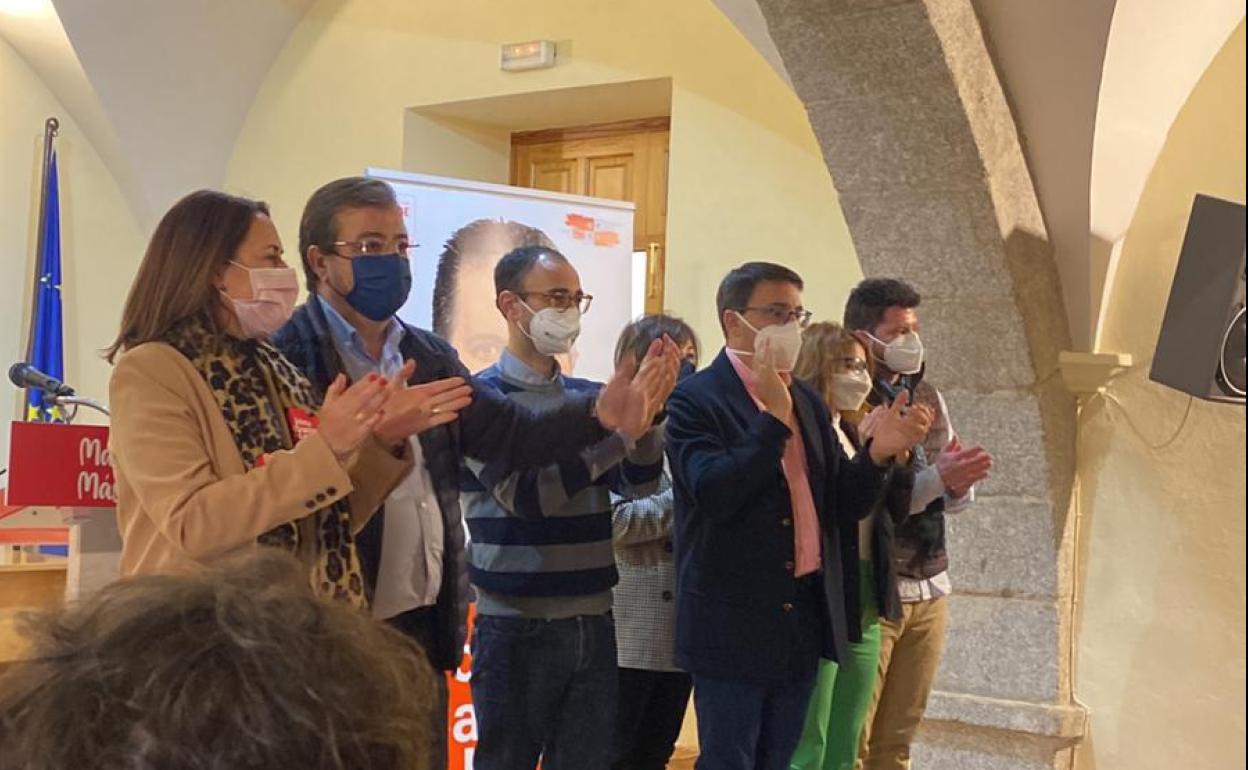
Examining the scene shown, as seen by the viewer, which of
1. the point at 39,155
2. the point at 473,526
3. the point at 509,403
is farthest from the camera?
the point at 39,155

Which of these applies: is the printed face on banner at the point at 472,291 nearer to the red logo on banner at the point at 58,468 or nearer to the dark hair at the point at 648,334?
the dark hair at the point at 648,334

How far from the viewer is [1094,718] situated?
178cm

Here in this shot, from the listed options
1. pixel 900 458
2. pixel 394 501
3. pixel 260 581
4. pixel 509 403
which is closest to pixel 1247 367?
pixel 260 581

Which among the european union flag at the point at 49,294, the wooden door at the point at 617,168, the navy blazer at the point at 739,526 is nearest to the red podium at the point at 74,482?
the navy blazer at the point at 739,526

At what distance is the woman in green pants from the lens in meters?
2.58

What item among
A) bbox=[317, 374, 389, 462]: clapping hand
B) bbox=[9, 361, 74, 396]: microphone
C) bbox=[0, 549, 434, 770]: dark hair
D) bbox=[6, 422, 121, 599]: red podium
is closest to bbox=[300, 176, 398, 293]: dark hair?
bbox=[317, 374, 389, 462]: clapping hand

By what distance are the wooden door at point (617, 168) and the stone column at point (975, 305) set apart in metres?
1.94

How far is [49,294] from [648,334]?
3.95 meters

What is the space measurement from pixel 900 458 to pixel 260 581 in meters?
2.14

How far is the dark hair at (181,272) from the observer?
175 centimetres

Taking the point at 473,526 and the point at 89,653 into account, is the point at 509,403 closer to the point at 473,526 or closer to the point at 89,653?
the point at 473,526

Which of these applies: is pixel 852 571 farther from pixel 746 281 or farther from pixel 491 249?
pixel 491 249

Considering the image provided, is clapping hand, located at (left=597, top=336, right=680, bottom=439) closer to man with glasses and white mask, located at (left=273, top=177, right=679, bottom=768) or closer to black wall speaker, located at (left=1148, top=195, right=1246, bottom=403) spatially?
man with glasses and white mask, located at (left=273, top=177, right=679, bottom=768)

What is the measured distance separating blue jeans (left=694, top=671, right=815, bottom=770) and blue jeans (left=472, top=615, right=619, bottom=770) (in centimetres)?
18
